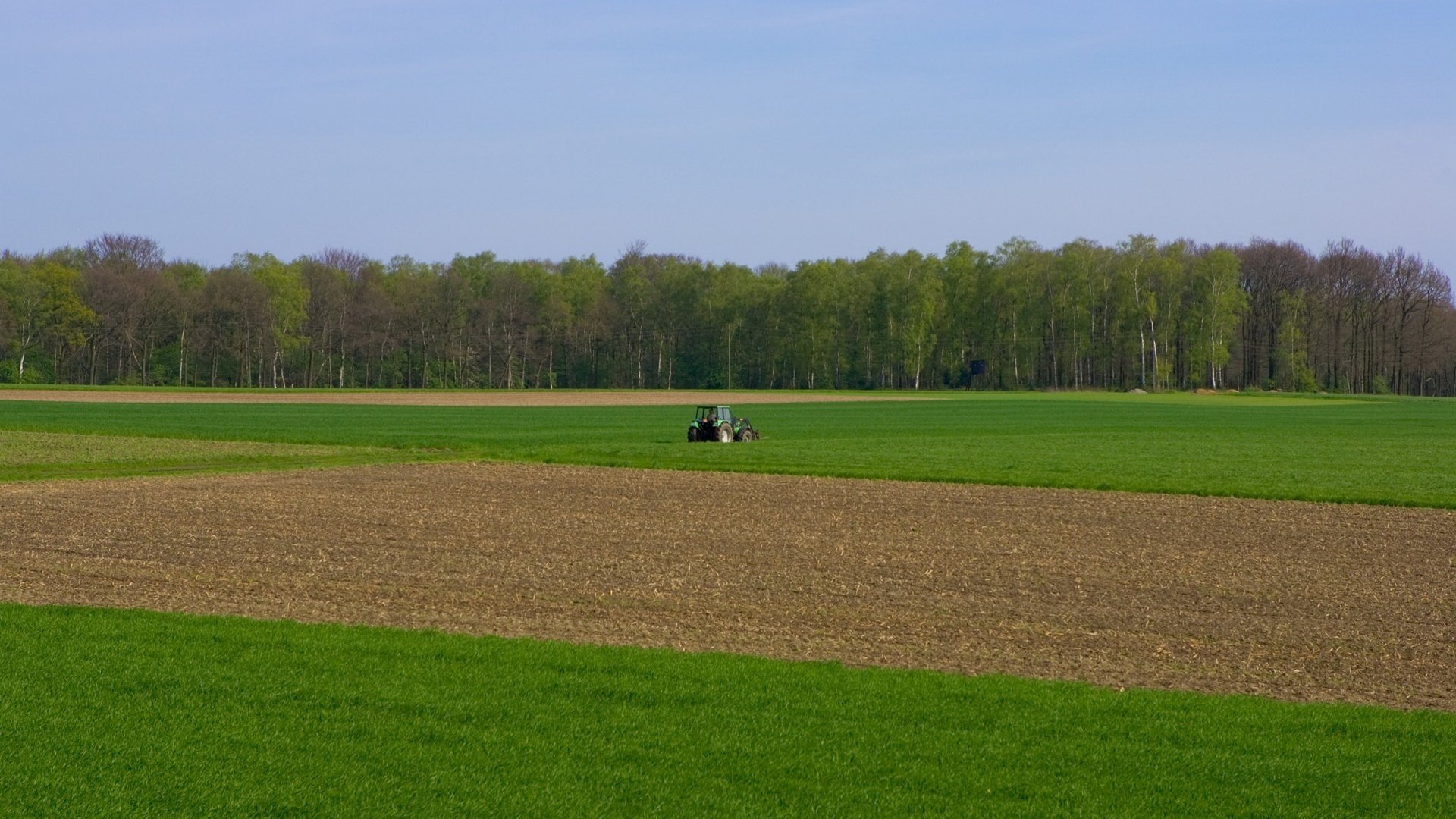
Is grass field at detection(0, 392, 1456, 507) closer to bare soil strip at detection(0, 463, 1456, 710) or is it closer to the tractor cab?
the tractor cab

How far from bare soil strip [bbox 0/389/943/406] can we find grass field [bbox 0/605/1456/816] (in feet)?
266

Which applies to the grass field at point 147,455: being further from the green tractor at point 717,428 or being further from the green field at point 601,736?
Answer: the green field at point 601,736

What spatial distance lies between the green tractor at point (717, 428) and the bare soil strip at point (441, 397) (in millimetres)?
43025

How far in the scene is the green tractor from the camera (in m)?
51.6

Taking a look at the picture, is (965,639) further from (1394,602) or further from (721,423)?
(721,423)

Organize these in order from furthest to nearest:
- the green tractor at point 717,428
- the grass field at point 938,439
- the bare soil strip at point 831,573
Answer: the green tractor at point 717,428 < the grass field at point 938,439 < the bare soil strip at point 831,573

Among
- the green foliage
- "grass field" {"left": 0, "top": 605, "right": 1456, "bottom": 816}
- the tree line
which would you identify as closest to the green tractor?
"grass field" {"left": 0, "top": 605, "right": 1456, "bottom": 816}

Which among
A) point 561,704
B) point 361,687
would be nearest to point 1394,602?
point 561,704

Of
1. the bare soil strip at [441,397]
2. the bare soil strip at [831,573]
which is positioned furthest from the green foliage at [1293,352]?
the bare soil strip at [831,573]

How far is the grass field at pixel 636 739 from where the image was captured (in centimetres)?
856

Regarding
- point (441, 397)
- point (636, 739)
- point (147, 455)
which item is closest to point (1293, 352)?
point (441, 397)

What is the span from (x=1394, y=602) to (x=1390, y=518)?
38.1 feet

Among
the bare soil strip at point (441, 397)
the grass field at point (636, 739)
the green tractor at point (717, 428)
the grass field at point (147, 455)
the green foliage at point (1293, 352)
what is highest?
the green foliage at point (1293, 352)

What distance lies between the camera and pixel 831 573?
758 inches
